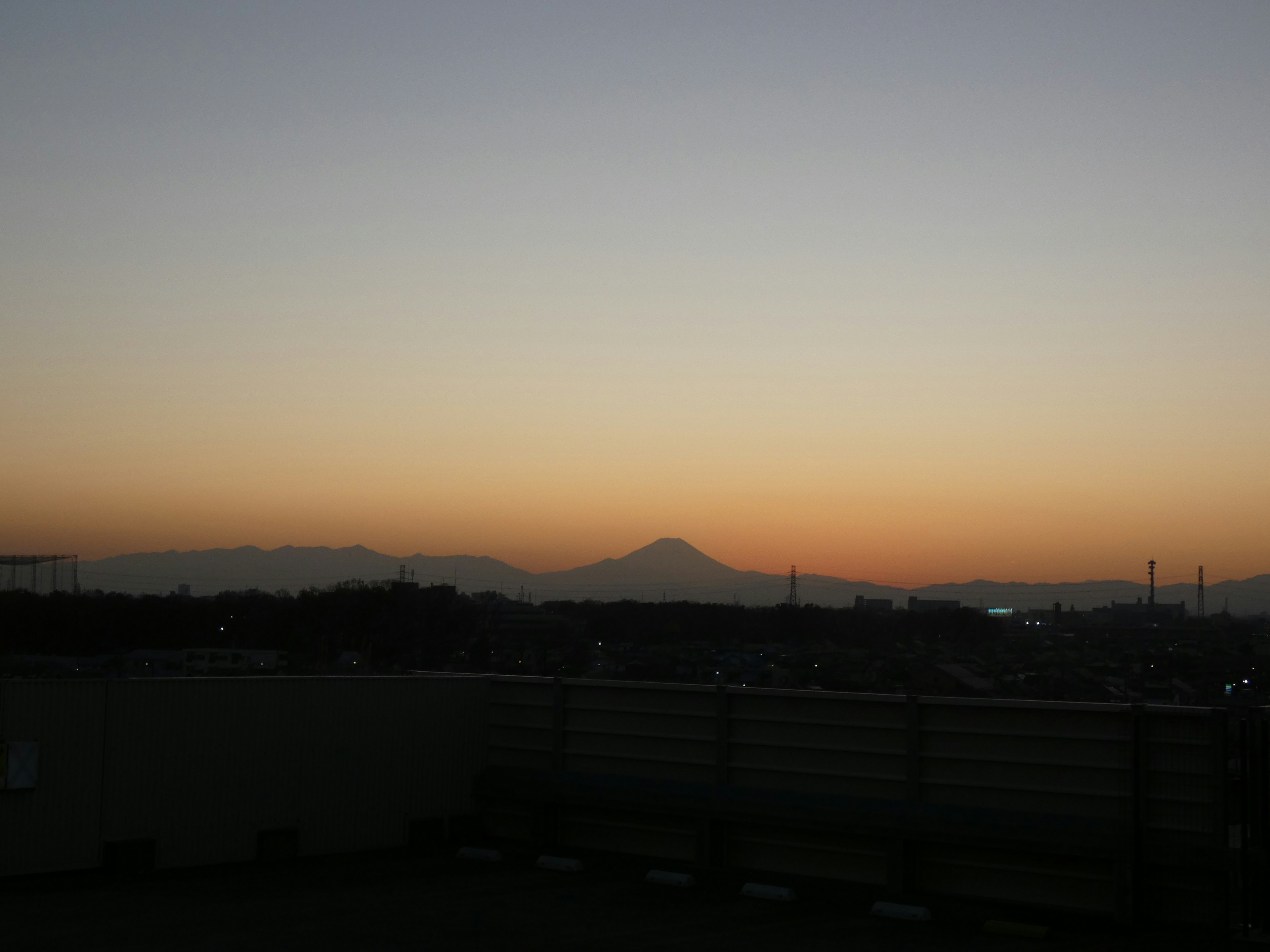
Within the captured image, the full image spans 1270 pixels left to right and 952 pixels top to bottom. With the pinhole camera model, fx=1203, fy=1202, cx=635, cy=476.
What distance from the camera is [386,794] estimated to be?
17.8 meters

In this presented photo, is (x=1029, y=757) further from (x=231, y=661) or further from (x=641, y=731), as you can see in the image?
(x=231, y=661)

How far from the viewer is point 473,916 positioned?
43.8 feet

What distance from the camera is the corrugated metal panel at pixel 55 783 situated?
14703mm

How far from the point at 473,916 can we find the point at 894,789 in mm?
5421

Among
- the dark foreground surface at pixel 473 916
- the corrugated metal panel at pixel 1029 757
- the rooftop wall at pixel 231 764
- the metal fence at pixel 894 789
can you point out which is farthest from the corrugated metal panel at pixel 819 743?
the rooftop wall at pixel 231 764

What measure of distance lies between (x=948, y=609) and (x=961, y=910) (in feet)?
343

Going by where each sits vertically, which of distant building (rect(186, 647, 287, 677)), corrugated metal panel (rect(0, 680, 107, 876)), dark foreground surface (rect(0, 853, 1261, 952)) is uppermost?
corrugated metal panel (rect(0, 680, 107, 876))

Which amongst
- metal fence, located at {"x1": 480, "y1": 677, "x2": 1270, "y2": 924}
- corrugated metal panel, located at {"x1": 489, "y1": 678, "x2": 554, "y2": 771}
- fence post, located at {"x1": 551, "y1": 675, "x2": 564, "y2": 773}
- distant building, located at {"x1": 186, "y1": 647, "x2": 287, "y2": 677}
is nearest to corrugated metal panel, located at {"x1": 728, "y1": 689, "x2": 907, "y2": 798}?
metal fence, located at {"x1": 480, "y1": 677, "x2": 1270, "y2": 924}

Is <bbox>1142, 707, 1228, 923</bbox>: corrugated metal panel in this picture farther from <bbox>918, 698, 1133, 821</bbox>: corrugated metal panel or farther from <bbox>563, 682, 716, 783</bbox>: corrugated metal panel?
<bbox>563, 682, 716, 783</bbox>: corrugated metal panel

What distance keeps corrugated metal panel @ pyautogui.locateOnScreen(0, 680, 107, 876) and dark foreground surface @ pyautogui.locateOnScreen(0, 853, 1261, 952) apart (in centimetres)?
29

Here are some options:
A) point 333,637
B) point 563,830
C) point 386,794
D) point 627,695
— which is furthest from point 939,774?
point 333,637

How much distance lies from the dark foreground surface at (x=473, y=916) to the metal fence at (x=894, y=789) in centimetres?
48

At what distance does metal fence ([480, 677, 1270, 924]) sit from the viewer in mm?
12977

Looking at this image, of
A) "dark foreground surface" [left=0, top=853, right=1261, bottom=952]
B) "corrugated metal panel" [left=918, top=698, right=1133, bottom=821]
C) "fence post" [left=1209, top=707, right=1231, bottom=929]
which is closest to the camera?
"dark foreground surface" [left=0, top=853, right=1261, bottom=952]
